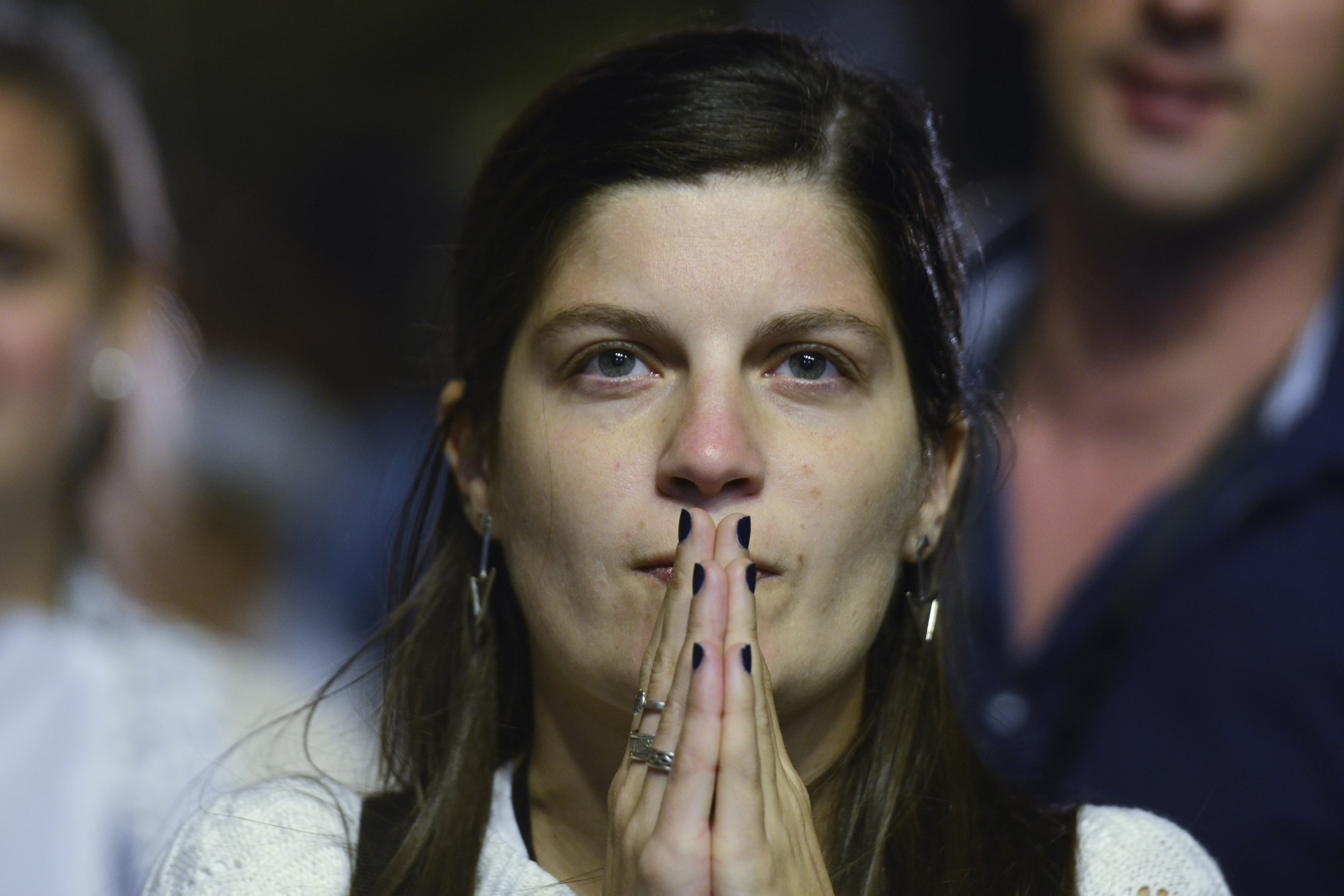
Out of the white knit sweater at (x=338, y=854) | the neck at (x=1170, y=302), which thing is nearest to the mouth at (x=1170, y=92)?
the neck at (x=1170, y=302)

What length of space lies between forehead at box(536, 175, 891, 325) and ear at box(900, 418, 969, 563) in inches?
6.3

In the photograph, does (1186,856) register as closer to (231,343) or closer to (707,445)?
(707,445)

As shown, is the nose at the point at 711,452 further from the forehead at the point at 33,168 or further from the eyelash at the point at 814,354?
the forehead at the point at 33,168

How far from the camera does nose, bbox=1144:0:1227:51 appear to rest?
1876mm

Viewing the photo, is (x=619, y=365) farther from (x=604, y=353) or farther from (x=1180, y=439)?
(x=1180, y=439)

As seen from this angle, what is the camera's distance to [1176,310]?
6.50 feet

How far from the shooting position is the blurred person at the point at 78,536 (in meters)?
2.08

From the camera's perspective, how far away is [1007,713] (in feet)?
6.50

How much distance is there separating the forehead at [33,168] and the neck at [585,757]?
145 centimetres

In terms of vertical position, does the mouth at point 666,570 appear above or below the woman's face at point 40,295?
below

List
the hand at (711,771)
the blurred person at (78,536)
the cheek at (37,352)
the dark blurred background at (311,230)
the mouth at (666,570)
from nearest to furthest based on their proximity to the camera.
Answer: the hand at (711,771), the mouth at (666,570), the blurred person at (78,536), the cheek at (37,352), the dark blurred background at (311,230)

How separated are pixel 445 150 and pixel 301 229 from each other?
1.19ft

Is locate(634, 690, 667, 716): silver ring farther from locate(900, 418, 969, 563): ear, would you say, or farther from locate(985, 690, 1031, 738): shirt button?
locate(985, 690, 1031, 738): shirt button

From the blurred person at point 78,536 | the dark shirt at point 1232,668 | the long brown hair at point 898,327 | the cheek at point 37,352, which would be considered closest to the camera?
the long brown hair at point 898,327
